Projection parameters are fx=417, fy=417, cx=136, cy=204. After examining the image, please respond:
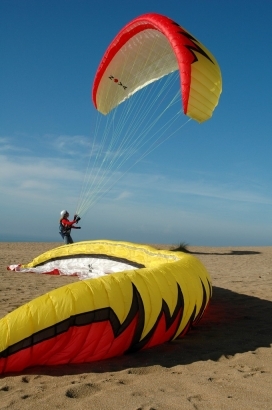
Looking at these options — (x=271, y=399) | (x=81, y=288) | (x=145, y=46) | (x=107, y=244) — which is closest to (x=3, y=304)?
(x=81, y=288)

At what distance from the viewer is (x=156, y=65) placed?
9836 mm

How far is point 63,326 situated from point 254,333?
106 inches

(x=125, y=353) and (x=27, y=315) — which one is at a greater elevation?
(x=27, y=315)

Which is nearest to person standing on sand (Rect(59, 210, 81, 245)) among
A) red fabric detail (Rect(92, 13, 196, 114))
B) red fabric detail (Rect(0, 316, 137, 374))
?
red fabric detail (Rect(92, 13, 196, 114))

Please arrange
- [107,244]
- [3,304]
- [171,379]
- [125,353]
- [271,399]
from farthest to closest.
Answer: [107,244] < [3,304] < [125,353] < [171,379] < [271,399]

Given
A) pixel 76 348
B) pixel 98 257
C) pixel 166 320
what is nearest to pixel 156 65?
pixel 98 257

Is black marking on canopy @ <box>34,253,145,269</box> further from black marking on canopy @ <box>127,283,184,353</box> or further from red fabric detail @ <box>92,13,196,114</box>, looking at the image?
black marking on canopy @ <box>127,283,184,353</box>

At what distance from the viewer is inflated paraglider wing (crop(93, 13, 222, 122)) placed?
23.0ft

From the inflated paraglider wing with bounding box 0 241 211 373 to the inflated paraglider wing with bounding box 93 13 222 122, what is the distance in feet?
11.5

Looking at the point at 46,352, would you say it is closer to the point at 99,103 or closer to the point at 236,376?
the point at 236,376

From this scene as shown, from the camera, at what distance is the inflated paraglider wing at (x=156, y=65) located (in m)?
7.00

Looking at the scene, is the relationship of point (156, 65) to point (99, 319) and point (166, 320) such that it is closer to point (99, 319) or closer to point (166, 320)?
point (166, 320)

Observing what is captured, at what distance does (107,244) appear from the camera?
929 cm

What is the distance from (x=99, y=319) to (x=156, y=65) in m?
7.50
